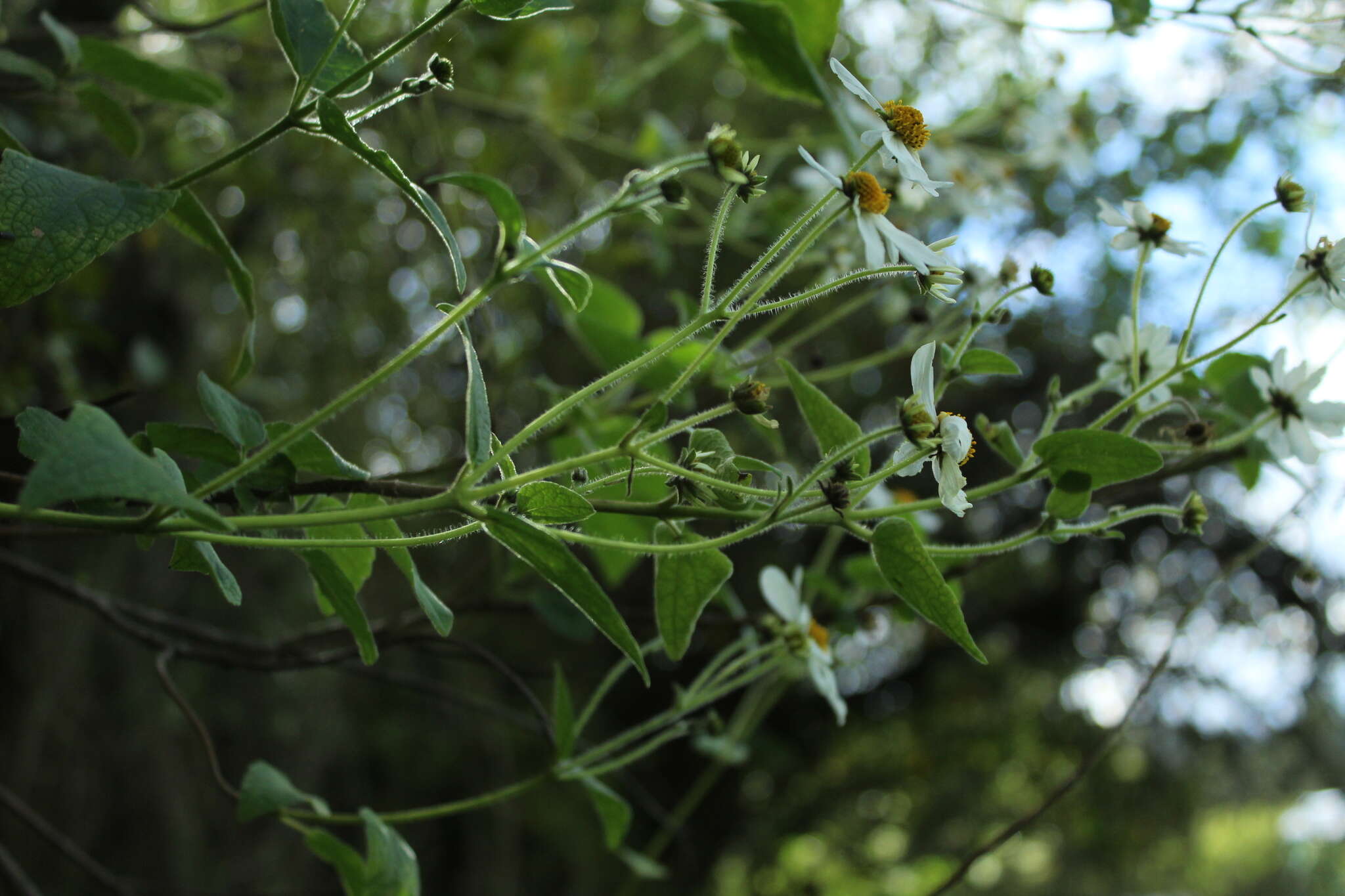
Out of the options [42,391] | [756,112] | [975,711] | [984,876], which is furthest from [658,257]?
[984,876]

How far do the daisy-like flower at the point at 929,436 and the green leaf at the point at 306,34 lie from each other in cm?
29

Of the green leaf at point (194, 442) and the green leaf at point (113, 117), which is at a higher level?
the green leaf at point (113, 117)

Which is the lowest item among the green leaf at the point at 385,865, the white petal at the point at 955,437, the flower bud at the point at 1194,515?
the green leaf at the point at 385,865

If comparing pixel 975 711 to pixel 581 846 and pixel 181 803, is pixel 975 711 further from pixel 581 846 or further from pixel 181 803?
pixel 181 803

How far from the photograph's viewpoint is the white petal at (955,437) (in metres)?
0.46

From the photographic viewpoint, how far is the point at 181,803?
2520 mm

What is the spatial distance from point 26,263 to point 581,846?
10.8 ft

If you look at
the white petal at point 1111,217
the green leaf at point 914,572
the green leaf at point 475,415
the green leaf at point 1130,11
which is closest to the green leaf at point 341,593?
the green leaf at point 475,415

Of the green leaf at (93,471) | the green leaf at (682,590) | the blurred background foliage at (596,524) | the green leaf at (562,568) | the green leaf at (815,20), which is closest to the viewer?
the green leaf at (93,471)

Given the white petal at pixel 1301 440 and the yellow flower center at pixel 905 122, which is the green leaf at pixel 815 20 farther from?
the white petal at pixel 1301 440

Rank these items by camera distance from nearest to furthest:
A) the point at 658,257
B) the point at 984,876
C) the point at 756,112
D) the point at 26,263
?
the point at 26,263
the point at 658,257
the point at 756,112
the point at 984,876

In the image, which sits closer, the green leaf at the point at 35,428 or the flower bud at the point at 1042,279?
the green leaf at the point at 35,428

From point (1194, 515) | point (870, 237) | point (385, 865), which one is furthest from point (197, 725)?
point (1194, 515)

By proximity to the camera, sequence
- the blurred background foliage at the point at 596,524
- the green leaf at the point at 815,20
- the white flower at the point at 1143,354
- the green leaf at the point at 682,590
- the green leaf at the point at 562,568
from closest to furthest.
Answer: the green leaf at the point at 562,568
the green leaf at the point at 682,590
the white flower at the point at 1143,354
the green leaf at the point at 815,20
the blurred background foliage at the point at 596,524
